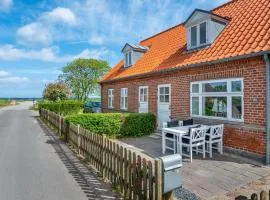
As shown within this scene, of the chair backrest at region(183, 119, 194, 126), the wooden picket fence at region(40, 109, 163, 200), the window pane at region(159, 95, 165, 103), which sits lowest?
the wooden picket fence at region(40, 109, 163, 200)

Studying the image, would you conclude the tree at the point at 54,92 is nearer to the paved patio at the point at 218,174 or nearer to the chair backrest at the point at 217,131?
the paved patio at the point at 218,174

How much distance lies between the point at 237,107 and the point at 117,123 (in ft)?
19.8

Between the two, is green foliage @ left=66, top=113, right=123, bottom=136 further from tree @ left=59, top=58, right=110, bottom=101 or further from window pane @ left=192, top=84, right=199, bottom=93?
tree @ left=59, top=58, right=110, bottom=101

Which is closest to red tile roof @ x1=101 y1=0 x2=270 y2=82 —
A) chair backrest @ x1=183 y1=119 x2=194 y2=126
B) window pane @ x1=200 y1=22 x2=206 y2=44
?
window pane @ x1=200 y1=22 x2=206 y2=44

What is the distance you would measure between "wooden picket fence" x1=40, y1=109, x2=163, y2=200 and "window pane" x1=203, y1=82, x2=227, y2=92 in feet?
16.4

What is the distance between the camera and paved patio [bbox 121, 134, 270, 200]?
5836 millimetres

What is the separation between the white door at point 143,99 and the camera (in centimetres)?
1535

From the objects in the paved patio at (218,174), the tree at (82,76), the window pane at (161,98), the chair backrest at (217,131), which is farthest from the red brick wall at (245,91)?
the tree at (82,76)

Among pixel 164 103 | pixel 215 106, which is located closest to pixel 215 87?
pixel 215 106

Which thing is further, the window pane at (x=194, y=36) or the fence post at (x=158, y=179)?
the window pane at (x=194, y=36)

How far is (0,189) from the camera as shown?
5906 millimetres

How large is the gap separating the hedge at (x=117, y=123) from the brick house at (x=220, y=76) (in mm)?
788

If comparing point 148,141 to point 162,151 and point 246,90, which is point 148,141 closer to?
point 162,151

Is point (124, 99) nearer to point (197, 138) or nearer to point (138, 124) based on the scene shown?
point (138, 124)
